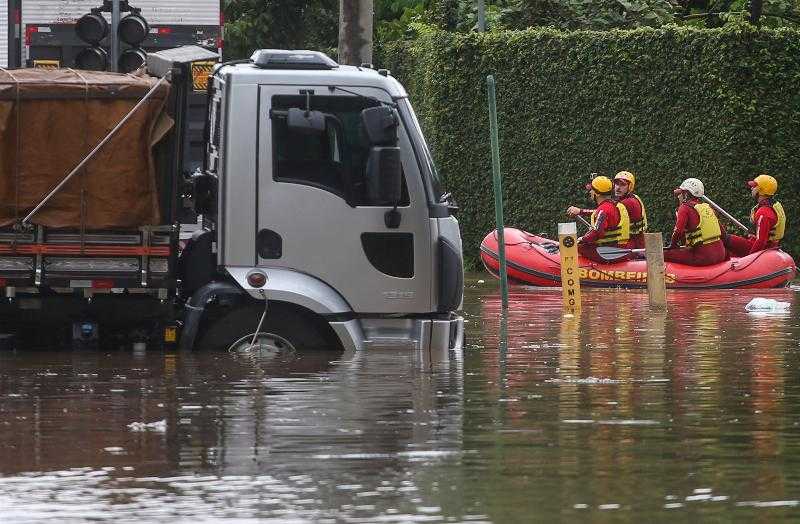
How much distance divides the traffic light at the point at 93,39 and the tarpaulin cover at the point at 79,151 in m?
10.7

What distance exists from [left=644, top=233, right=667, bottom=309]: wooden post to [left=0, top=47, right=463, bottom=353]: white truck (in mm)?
6971

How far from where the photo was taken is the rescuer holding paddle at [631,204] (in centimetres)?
2444

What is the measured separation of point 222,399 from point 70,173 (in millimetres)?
2214

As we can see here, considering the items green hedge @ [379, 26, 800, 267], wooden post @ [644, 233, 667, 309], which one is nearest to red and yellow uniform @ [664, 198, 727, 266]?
green hedge @ [379, 26, 800, 267]

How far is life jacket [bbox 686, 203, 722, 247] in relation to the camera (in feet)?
79.7

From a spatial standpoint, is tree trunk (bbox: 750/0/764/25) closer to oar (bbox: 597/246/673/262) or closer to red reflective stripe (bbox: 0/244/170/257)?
oar (bbox: 597/246/673/262)

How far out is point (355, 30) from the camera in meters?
27.7

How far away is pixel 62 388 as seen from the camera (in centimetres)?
1259

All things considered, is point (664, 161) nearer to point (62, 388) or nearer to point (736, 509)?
point (62, 388)

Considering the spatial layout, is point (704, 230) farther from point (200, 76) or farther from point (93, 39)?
point (200, 76)

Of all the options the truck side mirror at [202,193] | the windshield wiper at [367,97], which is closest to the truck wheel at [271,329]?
the truck side mirror at [202,193]

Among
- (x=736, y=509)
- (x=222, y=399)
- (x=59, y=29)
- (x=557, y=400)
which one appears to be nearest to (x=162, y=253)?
(x=222, y=399)

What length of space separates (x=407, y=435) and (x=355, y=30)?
17.6 meters

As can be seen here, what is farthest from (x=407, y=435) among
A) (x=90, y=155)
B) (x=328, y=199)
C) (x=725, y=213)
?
(x=725, y=213)
